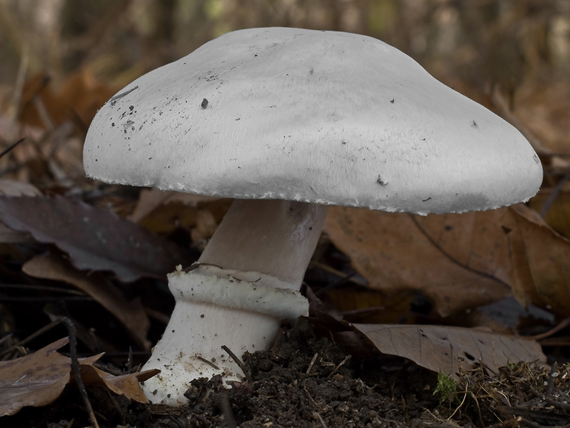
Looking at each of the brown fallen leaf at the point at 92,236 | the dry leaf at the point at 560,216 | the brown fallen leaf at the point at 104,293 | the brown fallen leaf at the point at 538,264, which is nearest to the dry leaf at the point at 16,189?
the brown fallen leaf at the point at 92,236

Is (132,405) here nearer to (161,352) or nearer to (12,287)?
(161,352)

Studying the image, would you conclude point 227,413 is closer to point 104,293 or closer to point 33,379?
point 33,379

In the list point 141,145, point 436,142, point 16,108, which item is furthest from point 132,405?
point 16,108

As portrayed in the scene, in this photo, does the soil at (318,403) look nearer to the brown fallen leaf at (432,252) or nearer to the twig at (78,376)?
the twig at (78,376)

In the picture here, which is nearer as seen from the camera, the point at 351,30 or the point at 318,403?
the point at 318,403

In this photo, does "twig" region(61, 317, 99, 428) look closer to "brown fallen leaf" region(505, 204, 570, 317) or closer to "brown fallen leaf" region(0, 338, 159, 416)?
"brown fallen leaf" region(0, 338, 159, 416)

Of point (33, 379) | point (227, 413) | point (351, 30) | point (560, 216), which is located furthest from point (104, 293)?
point (351, 30)

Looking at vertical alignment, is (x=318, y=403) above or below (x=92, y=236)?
below
